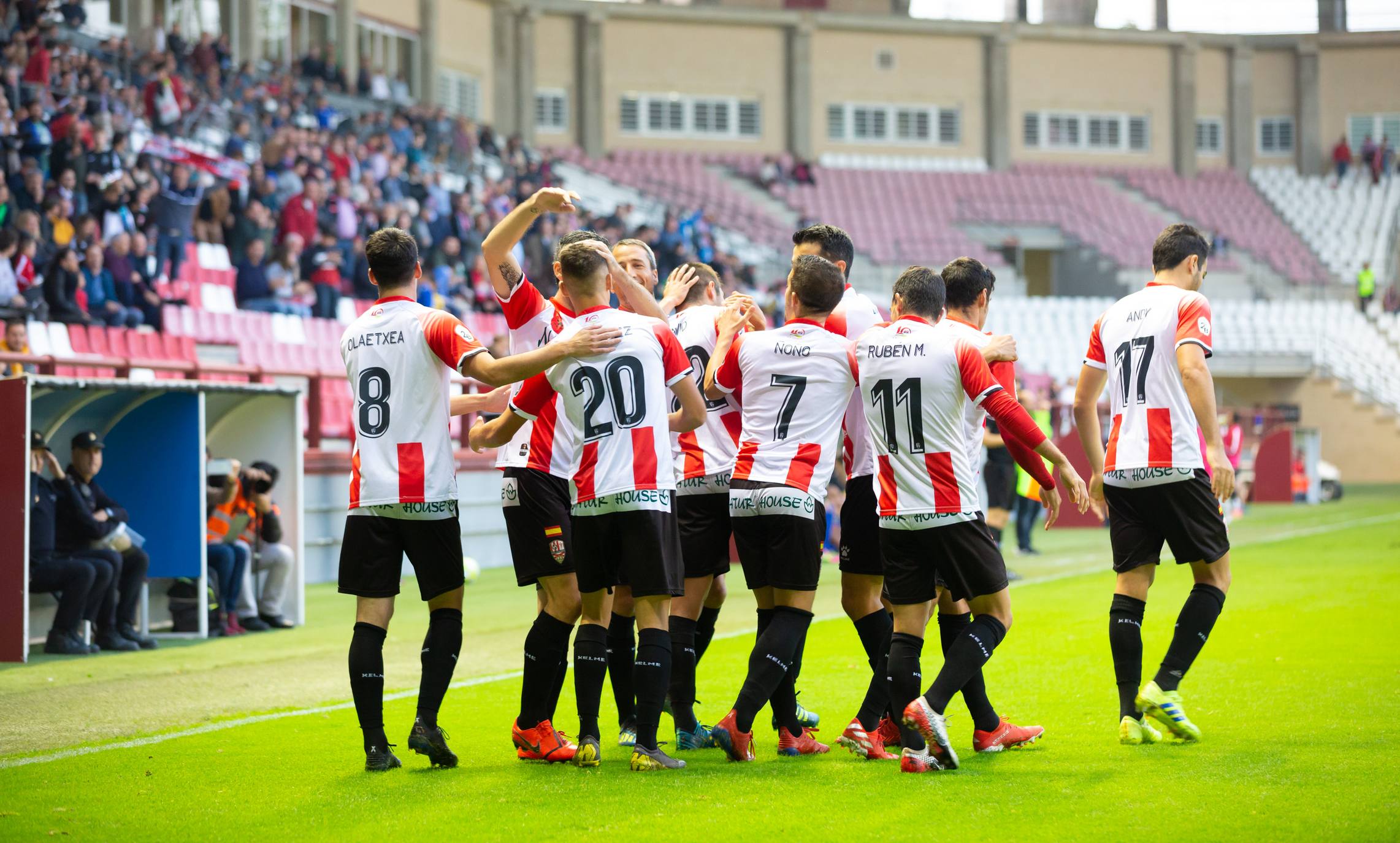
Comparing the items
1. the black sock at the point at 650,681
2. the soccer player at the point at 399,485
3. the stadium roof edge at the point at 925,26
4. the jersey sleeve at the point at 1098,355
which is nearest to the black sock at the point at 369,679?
the soccer player at the point at 399,485

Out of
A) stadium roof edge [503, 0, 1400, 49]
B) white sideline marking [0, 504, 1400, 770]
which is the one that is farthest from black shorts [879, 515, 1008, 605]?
stadium roof edge [503, 0, 1400, 49]

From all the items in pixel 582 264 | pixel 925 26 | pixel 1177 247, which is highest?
pixel 925 26

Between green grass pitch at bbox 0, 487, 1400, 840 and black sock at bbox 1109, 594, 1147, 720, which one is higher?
black sock at bbox 1109, 594, 1147, 720

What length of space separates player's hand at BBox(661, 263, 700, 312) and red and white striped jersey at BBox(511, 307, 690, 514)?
1.01 metres

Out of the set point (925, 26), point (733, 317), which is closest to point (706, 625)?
point (733, 317)

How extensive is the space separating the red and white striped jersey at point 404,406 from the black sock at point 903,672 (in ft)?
6.40

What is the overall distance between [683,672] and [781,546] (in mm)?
758

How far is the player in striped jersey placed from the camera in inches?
253

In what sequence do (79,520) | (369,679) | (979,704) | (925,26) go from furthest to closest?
(925,26) → (79,520) → (979,704) → (369,679)

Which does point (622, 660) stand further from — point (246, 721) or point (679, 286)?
point (246, 721)

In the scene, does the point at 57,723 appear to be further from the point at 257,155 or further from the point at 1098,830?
the point at 257,155

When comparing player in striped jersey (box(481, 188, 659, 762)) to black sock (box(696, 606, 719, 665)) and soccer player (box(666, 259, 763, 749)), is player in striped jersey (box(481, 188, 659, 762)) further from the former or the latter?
black sock (box(696, 606, 719, 665))

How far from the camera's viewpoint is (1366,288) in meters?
41.5

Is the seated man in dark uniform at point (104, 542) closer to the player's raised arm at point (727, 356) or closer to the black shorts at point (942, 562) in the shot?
the player's raised arm at point (727, 356)
